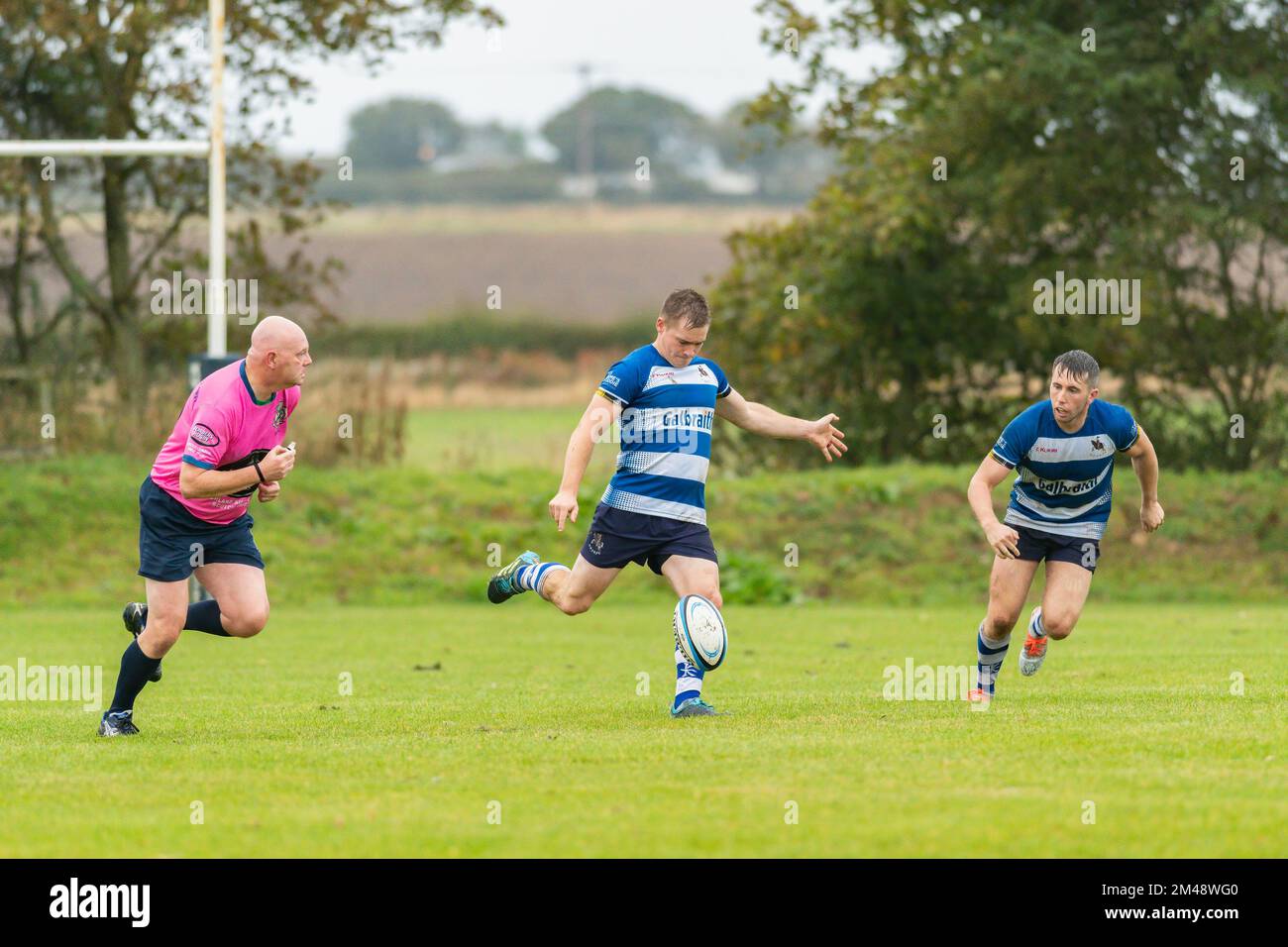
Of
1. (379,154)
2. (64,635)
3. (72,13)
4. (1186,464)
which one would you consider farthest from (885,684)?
(379,154)

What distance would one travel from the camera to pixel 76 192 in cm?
2509

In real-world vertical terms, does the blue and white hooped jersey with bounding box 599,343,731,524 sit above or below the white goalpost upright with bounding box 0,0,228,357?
below

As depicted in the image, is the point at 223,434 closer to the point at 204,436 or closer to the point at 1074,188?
the point at 204,436

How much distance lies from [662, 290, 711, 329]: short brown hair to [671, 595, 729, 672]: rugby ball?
1.43 meters

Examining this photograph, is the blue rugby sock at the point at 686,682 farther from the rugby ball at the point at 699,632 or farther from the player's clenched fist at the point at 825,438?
the player's clenched fist at the point at 825,438

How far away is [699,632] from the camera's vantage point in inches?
348

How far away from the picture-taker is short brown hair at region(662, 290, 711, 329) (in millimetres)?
8961

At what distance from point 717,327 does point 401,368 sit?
17.2ft

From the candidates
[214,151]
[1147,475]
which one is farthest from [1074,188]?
[1147,475]

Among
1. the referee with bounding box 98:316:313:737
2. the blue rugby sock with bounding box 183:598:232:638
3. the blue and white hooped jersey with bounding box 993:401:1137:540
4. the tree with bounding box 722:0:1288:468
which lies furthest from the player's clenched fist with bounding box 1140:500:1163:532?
the tree with bounding box 722:0:1288:468

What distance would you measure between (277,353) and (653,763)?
2.70m

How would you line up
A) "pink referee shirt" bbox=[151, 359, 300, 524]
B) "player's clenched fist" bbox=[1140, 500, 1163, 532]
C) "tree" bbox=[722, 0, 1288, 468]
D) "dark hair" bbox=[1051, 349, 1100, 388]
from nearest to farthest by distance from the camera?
"pink referee shirt" bbox=[151, 359, 300, 524]
"dark hair" bbox=[1051, 349, 1100, 388]
"player's clenched fist" bbox=[1140, 500, 1163, 532]
"tree" bbox=[722, 0, 1288, 468]

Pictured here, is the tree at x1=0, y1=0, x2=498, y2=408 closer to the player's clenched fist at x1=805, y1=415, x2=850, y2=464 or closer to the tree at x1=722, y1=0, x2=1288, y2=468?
the tree at x1=722, y1=0, x2=1288, y2=468

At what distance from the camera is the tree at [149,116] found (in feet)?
77.2
